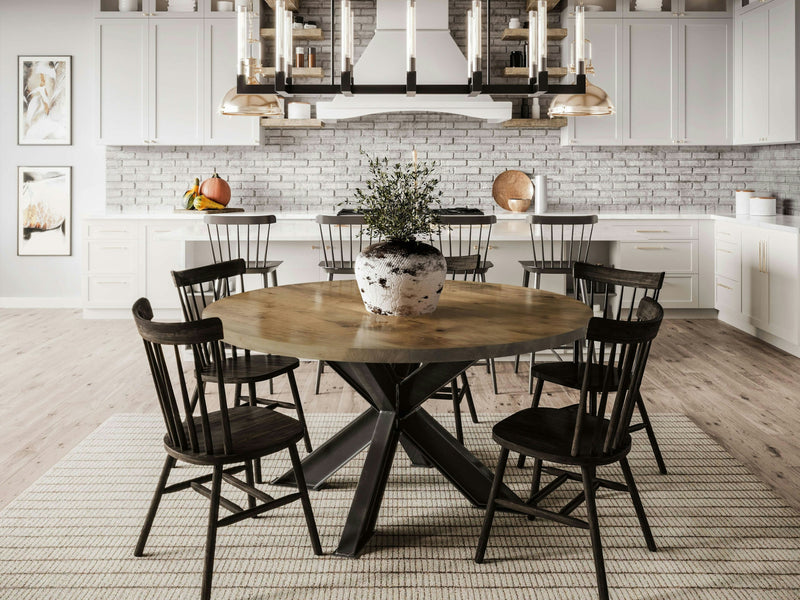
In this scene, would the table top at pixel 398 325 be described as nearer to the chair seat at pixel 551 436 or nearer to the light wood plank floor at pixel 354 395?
the chair seat at pixel 551 436

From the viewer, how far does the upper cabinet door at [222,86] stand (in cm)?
650

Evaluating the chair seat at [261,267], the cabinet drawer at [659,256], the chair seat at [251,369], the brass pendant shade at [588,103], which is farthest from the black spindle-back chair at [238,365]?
the cabinet drawer at [659,256]

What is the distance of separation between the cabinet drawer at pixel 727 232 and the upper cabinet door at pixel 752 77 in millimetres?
706

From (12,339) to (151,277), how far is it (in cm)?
115

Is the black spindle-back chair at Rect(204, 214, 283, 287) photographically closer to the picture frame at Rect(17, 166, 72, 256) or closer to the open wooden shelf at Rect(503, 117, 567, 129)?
the picture frame at Rect(17, 166, 72, 256)

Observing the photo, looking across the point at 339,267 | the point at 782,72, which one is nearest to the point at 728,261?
the point at 782,72

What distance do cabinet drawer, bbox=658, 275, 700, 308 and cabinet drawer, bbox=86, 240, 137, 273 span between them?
421 cm

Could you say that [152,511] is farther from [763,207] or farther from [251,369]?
[763,207]

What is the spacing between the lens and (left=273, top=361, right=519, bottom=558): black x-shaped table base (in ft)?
8.30

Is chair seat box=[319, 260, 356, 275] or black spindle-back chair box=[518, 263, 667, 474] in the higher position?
chair seat box=[319, 260, 356, 275]

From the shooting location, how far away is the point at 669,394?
13.8 feet

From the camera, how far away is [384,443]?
263cm

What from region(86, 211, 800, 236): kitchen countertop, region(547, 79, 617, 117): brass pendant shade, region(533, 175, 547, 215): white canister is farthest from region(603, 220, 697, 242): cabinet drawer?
region(547, 79, 617, 117): brass pendant shade

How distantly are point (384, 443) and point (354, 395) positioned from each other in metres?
1.60
